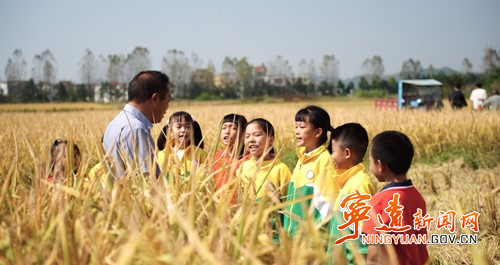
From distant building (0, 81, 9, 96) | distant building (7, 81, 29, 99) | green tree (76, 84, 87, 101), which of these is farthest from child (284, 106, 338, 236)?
distant building (0, 81, 9, 96)

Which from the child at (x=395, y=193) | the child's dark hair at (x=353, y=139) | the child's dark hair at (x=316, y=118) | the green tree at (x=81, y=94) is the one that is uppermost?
the green tree at (x=81, y=94)

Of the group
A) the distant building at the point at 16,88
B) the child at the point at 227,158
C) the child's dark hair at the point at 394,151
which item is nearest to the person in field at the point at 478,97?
the child at the point at 227,158

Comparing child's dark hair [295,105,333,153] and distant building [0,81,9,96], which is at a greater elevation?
distant building [0,81,9,96]

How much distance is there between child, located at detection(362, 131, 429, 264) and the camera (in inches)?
97.8

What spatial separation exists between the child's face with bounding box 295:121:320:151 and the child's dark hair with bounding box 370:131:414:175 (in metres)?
0.87

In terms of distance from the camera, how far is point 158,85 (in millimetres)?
3096

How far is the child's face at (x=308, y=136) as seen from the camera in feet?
11.8

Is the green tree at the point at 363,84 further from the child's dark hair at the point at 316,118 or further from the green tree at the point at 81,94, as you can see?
the child's dark hair at the point at 316,118

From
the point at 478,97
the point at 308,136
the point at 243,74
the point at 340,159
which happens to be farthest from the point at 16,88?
the point at 340,159

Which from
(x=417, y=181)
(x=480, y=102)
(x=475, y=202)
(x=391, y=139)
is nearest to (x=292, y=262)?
(x=391, y=139)

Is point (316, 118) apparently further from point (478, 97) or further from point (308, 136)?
point (478, 97)

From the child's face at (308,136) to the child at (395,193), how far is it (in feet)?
2.79

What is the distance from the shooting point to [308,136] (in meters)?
3.62

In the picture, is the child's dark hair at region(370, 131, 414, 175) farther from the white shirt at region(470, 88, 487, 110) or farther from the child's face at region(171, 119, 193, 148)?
the white shirt at region(470, 88, 487, 110)
